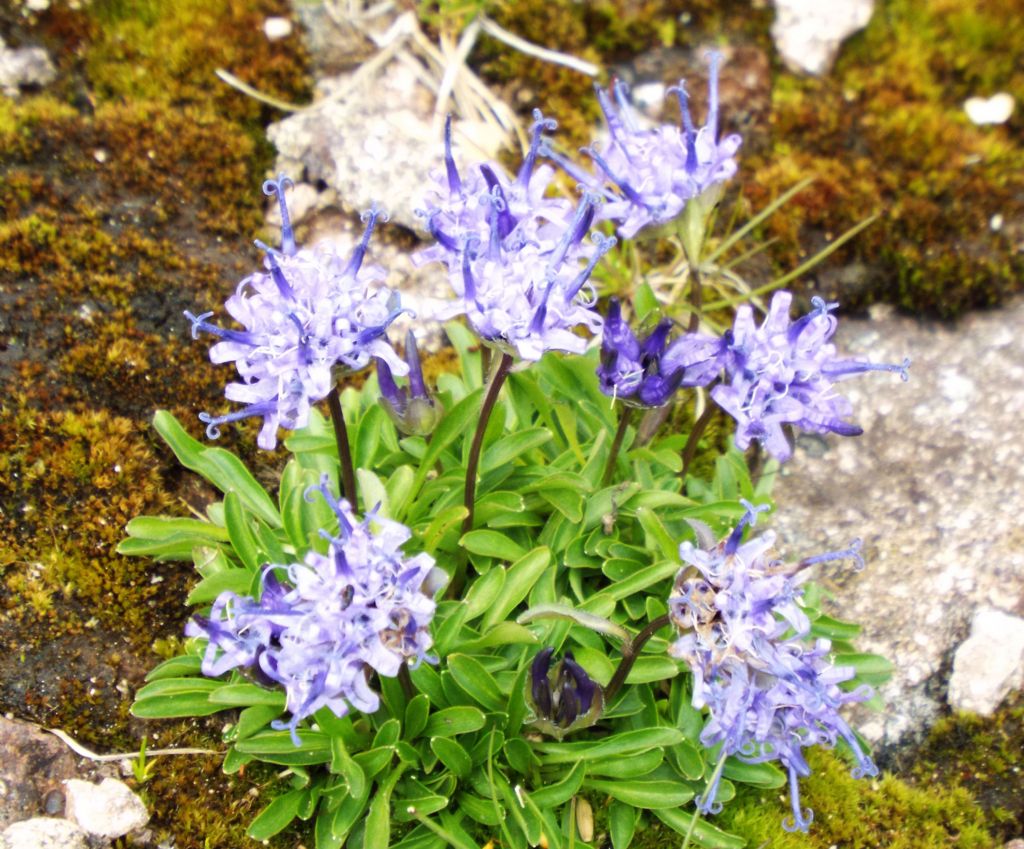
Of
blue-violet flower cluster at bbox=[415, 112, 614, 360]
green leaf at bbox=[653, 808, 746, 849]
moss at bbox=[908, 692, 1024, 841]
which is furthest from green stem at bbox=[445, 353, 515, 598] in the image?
moss at bbox=[908, 692, 1024, 841]

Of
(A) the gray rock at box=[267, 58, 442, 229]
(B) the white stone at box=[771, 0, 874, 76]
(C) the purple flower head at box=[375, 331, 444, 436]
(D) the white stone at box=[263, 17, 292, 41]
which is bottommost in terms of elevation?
(C) the purple flower head at box=[375, 331, 444, 436]

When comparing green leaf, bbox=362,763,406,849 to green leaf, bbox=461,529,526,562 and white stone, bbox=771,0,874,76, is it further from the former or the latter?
white stone, bbox=771,0,874,76

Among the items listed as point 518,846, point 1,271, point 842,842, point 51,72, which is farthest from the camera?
point 51,72

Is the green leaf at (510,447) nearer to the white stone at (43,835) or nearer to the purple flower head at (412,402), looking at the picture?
the purple flower head at (412,402)

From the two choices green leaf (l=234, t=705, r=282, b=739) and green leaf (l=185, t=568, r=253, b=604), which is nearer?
green leaf (l=234, t=705, r=282, b=739)

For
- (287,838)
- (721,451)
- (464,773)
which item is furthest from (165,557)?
(721,451)

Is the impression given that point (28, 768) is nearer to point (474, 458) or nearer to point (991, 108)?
point (474, 458)

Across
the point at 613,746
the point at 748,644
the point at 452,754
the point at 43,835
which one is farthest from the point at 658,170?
the point at 43,835

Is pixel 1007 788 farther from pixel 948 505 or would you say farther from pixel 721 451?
pixel 721 451
